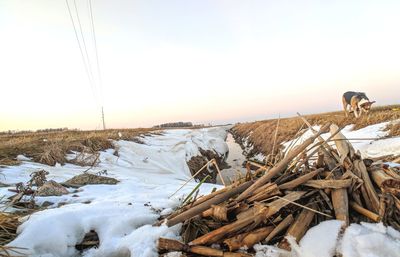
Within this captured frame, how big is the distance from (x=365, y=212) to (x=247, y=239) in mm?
945

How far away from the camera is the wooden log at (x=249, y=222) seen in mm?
2156

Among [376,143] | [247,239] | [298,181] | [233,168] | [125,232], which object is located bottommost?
[233,168]

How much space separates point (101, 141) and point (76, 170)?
4323 mm

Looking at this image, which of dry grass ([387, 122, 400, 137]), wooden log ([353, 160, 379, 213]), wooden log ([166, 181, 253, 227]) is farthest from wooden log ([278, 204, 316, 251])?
dry grass ([387, 122, 400, 137])

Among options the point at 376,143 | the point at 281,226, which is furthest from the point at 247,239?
the point at 376,143

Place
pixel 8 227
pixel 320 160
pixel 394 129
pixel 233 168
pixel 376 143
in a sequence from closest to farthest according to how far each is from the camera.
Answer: pixel 320 160 → pixel 8 227 → pixel 376 143 → pixel 394 129 → pixel 233 168

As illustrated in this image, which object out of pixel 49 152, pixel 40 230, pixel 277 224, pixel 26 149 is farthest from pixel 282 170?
pixel 26 149

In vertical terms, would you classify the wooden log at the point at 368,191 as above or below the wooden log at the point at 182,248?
above

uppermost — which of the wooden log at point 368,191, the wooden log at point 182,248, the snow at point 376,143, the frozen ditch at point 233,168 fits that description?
the wooden log at point 368,191

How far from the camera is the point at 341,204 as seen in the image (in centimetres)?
214

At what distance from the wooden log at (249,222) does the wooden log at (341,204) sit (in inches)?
11.0

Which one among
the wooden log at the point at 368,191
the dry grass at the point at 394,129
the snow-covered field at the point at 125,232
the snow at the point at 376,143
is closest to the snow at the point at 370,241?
the snow-covered field at the point at 125,232

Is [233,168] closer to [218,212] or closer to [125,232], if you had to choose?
[125,232]

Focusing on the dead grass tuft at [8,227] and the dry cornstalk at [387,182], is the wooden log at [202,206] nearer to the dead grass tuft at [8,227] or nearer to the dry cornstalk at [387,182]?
the dry cornstalk at [387,182]
